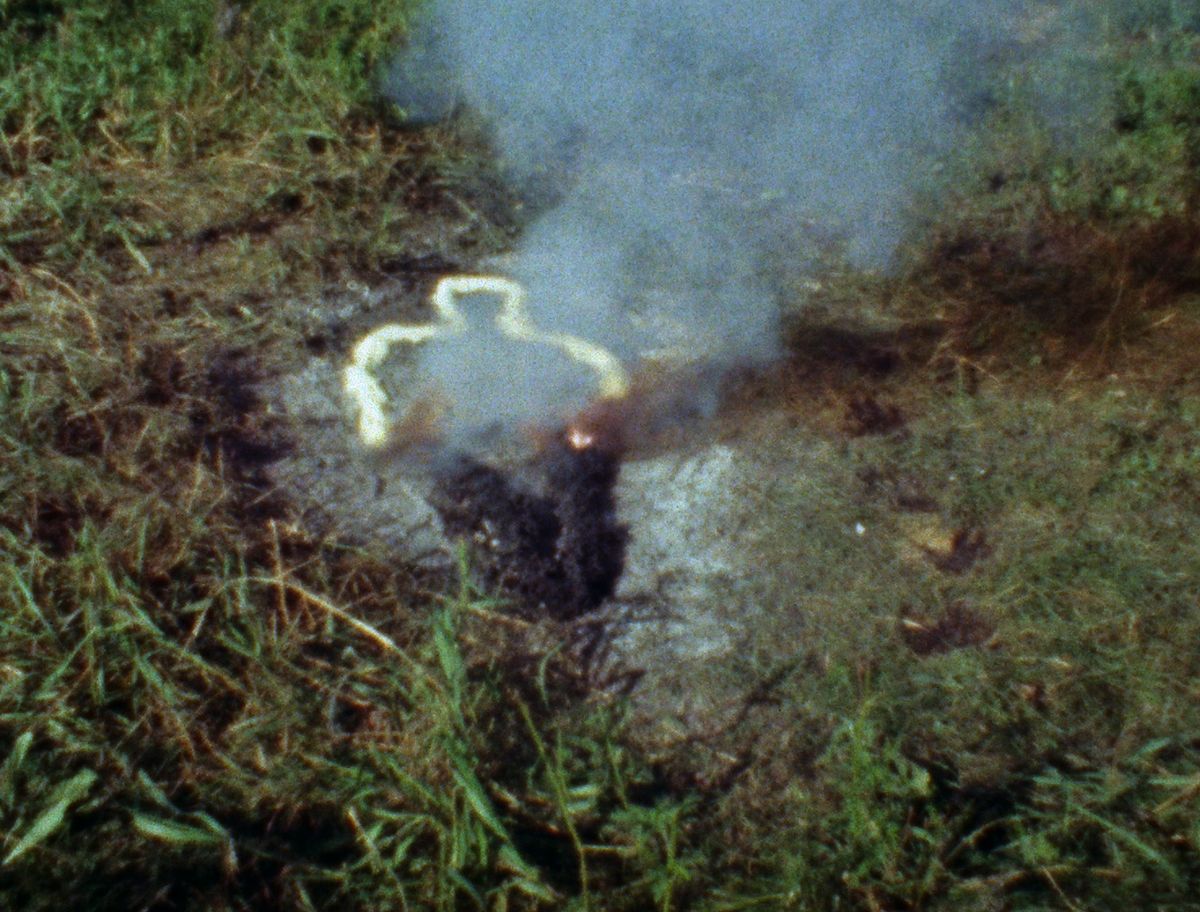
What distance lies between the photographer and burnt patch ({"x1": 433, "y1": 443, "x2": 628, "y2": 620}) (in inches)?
117

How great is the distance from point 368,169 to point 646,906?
2.79 metres

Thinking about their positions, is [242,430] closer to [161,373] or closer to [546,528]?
[161,373]

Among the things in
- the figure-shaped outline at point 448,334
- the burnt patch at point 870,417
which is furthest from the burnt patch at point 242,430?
the burnt patch at point 870,417

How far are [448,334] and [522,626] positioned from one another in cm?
112

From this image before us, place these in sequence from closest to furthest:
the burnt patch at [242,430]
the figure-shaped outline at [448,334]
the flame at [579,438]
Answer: the burnt patch at [242,430] < the flame at [579,438] < the figure-shaped outline at [448,334]

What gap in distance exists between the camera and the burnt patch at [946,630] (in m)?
2.84

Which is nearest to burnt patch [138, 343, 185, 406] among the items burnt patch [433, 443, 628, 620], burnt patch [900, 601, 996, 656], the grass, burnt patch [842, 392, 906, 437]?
the grass

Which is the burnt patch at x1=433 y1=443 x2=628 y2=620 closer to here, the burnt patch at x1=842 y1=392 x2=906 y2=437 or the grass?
the grass

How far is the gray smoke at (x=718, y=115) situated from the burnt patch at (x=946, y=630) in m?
1.43

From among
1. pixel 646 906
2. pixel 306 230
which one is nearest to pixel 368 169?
pixel 306 230

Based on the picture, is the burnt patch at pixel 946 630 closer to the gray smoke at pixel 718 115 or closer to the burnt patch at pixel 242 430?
the gray smoke at pixel 718 115

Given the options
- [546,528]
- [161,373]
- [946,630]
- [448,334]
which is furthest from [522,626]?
[161,373]

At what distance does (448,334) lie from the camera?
3662mm

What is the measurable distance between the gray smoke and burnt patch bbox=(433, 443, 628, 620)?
926 millimetres
